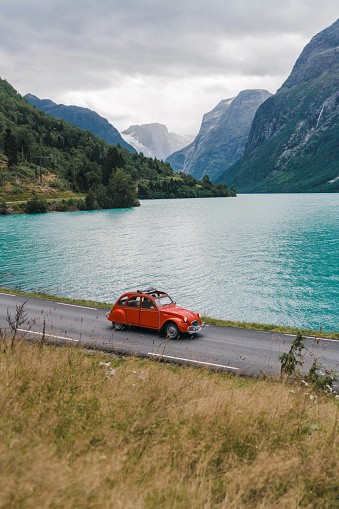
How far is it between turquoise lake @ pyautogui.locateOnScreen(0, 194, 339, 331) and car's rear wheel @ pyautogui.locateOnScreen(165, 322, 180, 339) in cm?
1236

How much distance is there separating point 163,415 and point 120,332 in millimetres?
12410

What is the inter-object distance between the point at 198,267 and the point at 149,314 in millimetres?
30348

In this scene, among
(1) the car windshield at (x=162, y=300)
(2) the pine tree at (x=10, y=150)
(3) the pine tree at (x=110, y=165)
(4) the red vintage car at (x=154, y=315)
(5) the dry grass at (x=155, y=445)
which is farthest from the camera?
(3) the pine tree at (x=110, y=165)

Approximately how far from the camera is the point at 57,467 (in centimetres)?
414

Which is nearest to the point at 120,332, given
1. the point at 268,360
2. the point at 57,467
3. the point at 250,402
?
the point at 268,360

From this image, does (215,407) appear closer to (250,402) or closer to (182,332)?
(250,402)

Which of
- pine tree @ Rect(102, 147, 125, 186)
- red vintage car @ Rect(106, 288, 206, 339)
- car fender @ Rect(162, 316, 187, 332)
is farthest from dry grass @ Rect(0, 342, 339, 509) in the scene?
pine tree @ Rect(102, 147, 125, 186)

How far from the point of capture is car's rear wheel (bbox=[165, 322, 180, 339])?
58.3ft

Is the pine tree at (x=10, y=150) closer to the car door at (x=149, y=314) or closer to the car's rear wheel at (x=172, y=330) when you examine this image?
the car door at (x=149, y=314)

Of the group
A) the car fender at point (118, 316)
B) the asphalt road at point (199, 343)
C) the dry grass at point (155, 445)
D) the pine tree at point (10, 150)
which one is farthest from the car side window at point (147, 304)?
the pine tree at point (10, 150)

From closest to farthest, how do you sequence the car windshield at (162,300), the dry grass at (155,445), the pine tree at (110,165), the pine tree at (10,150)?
1. the dry grass at (155,445)
2. the car windshield at (162,300)
3. the pine tree at (10,150)
4. the pine tree at (110,165)

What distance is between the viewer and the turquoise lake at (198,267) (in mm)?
33000

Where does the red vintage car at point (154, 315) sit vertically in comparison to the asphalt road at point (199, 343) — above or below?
above

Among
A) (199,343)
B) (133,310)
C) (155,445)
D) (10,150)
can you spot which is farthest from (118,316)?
(10,150)
